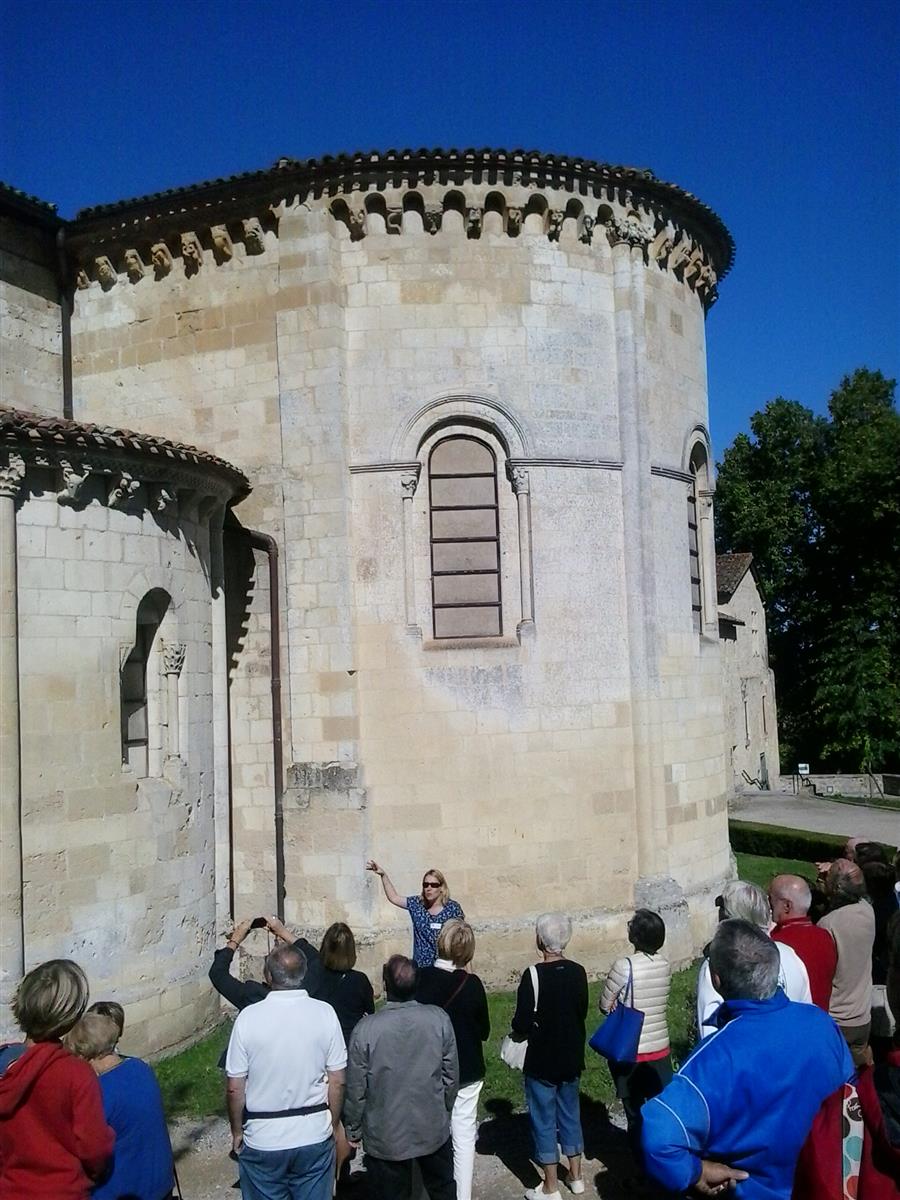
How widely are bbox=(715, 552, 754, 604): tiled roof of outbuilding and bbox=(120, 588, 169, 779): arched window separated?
2640 centimetres

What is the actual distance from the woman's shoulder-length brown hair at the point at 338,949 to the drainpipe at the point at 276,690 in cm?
522

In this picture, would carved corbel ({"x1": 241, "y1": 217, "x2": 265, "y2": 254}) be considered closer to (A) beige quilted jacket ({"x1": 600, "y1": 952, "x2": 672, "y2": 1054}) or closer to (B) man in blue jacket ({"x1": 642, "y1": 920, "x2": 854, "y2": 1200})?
(A) beige quilted jacket ({"x1": 600, "y1": 952, "x2": 672, "y2": 1054})

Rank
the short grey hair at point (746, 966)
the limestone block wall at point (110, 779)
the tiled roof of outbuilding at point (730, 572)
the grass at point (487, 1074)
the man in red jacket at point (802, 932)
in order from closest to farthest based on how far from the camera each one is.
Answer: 1. the short grey hair at point (746, 966)
2. the man in red jacket at point (802, 932)
3. the grass at point (487, 1074)
4. the limestone block wall at point (110, 779)
5. the tiled roof of outbuilding at point (730, 572)

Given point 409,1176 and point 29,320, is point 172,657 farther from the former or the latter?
point 409,1176

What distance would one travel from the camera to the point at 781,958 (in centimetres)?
495

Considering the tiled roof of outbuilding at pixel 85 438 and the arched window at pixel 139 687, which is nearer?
the tiled roof of outbuilding at pixel 85 438

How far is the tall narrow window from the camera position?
452 inches

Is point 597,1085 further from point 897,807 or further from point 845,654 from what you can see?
point 845,654

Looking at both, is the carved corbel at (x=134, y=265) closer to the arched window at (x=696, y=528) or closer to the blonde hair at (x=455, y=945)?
the arched window at (x=696, y=528)

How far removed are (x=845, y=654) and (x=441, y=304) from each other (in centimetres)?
2953

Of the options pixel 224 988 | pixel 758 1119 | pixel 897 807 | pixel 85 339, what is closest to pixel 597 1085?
pixel 224 988

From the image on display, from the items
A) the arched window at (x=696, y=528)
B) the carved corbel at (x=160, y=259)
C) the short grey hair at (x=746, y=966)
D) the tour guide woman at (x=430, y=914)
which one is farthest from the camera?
the arched window at (x=696, y=528)

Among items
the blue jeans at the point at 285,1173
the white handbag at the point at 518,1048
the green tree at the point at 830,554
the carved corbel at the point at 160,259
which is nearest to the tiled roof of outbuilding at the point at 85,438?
the carved corbel at the point at 160,259

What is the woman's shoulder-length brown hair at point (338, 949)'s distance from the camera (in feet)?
19.8
